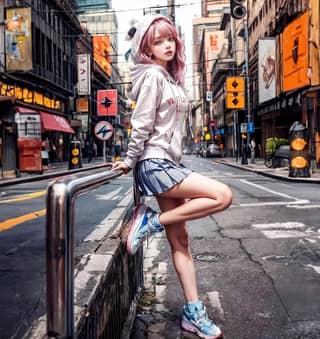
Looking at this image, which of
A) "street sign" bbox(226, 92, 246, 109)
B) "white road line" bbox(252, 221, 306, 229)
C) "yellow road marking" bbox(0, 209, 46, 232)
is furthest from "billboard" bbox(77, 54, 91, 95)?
"white road line" bbox(252, 221, 306, 229)

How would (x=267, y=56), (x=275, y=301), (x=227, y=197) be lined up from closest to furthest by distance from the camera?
1. (x=227, y=197)
2. (x=275, y=301)
3. (x=267, y=56)

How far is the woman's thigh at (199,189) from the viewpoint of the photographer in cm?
288

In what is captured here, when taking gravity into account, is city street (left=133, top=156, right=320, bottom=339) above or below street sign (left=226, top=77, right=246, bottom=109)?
below

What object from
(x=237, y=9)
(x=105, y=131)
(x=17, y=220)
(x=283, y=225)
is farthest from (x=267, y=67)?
(x=17, y=220)

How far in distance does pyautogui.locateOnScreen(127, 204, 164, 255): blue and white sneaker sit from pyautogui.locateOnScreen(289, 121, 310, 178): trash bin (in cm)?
1630

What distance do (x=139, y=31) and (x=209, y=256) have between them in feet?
10.7

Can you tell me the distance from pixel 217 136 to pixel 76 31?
3470cm

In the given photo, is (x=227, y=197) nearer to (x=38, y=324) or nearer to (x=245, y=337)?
(x=245, y=337)

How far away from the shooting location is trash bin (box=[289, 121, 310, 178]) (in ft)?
61.3

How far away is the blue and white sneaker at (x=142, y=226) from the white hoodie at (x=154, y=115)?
332mm

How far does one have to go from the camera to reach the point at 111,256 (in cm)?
310

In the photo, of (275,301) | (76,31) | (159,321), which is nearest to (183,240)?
(159,321)

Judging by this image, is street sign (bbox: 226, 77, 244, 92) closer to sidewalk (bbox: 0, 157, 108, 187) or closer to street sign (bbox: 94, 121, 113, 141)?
sidewalk (bbox: 0, 157, 108, 187)

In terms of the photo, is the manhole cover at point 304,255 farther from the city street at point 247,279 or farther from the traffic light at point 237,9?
the traffic light at point 237,9
